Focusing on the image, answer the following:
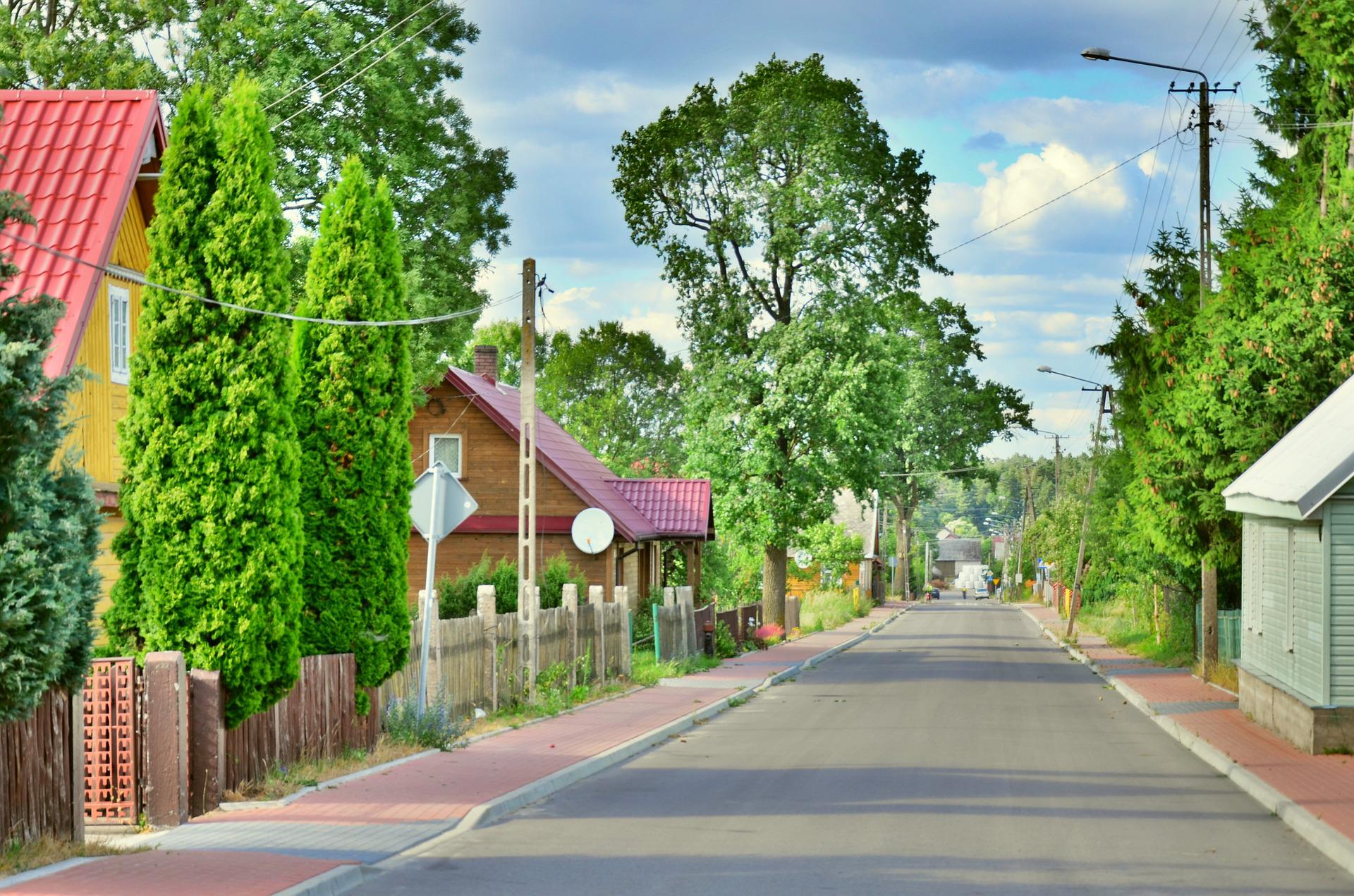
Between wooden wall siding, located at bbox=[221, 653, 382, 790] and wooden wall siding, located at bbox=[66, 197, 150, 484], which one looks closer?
wooden wall siding, located at bbox=[221, 653, 382, 790]

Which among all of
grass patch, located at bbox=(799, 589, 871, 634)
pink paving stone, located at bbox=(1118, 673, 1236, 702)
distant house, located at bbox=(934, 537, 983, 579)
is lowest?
distant house, located at bbox=(934, 537, 983, 579)

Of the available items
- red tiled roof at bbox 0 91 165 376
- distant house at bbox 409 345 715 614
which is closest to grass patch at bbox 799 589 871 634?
distant house at bbox 409 345 715 614

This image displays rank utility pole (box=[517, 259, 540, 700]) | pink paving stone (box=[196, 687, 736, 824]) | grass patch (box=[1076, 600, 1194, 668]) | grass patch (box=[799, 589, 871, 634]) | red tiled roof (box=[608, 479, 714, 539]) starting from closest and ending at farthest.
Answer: pink paving stone (box=[196, 687, 736, 824]) < utility pole (box=[517, 259, 540, 700]) < grass patch (box=[1076, 600, 1194, 668]) < red tiled roof (box=[608, 479, 714, 539]) < grass patch (box=[799, 589, 871, 634])

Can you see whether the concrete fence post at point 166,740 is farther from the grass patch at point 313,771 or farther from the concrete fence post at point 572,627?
the concrete fence post at point 572,627


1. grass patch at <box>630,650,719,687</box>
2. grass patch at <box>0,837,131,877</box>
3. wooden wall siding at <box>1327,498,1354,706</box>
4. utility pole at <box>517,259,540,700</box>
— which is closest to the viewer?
grass patch at <box>0,837,131,877</box>

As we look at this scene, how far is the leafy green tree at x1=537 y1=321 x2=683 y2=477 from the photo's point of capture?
71812 millimetres

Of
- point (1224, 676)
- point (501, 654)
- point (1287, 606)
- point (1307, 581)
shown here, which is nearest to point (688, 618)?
point (1224, 676)

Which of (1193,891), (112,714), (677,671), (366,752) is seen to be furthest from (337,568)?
(677,671)

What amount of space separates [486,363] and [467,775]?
2819cm

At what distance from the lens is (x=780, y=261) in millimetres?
41844

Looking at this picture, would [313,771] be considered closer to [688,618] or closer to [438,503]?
[438,503]

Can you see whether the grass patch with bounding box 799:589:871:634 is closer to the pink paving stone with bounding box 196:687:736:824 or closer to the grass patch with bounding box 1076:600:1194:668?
the grass patch with bounding box 1076:600:1194:668

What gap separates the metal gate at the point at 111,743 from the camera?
11.4m

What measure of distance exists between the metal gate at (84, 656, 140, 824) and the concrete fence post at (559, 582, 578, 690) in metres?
12.0
